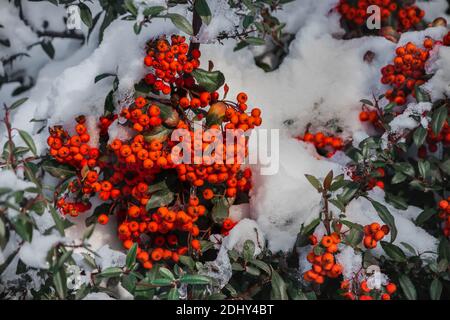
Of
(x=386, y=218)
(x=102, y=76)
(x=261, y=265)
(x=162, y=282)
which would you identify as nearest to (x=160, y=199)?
(x=162, y=282)

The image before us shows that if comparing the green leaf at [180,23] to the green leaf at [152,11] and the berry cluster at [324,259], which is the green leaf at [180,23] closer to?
the green leaf at [152,11]

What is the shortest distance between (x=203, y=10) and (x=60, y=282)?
0.88m

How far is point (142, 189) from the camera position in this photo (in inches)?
61.1

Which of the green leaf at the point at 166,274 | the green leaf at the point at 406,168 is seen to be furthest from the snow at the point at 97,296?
the green leaf at the point at 406,168

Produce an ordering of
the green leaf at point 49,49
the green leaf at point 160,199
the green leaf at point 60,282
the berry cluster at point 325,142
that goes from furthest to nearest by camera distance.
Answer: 1. the green leaf at point 49,49
2. the berry cluster at point 325,142
3. the green leaf at point 160,199
4. the green leaf at point 60,282

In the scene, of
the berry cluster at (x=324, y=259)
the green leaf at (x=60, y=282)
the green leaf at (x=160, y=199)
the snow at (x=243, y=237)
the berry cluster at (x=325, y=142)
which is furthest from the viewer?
the berry cluster at (x=325, y=142)

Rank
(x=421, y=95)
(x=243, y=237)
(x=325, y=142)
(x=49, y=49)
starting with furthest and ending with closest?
(x=49, y=49)
(x=325, y=142)
(x=421, y=95)
(x=243, y=237)

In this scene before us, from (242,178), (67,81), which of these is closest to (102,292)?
(242,178)

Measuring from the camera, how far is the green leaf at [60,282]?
1.34m

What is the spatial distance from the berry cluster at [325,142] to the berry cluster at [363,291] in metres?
0.62

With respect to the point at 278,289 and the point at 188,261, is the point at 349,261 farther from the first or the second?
the point at 188,261

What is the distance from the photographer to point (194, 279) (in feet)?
4.76

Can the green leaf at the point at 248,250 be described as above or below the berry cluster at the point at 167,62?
below
